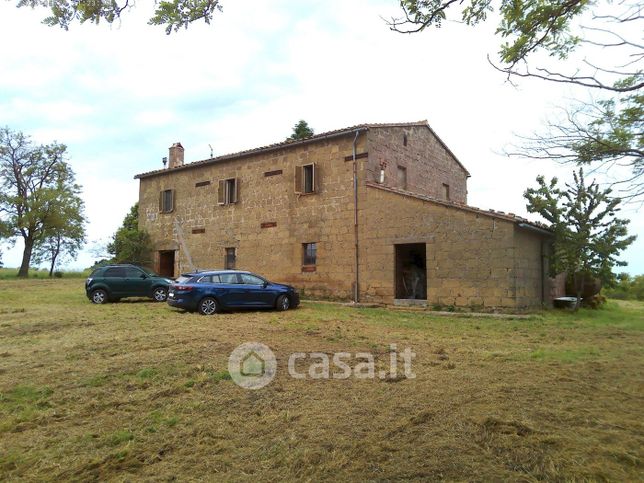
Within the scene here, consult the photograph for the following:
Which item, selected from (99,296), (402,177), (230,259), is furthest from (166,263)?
(402,177)

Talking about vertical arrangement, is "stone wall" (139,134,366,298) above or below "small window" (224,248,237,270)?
above

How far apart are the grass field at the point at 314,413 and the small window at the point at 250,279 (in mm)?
4865

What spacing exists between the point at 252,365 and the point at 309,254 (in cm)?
1130

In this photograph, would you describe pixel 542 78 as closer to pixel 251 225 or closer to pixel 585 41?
pixel 585 41

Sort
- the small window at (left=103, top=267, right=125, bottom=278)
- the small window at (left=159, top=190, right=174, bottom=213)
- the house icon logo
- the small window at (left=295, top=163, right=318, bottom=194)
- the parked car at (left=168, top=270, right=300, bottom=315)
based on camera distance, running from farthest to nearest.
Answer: the small window at (left=159, top=190, right=174, bottom=213) → the small window at (left=295, top=163, right=318, bottom=194) → the small window at (left=103, top=267, right=125, bottom=278) → the parked car at (left=168, top=270, right=300, bottom=315) → the house icon logo

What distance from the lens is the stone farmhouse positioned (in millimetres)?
13656

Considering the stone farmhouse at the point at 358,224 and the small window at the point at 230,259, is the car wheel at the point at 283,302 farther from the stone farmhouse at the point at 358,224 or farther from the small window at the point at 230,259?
the small window at the point at 230,259

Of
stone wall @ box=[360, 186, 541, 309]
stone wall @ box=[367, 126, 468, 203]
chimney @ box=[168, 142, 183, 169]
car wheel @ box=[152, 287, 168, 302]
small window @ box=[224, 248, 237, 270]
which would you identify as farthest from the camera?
chimney @ box=[168, 142, 183, 169]

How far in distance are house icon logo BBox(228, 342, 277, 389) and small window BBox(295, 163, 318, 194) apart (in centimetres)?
1063

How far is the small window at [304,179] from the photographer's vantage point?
696 inches

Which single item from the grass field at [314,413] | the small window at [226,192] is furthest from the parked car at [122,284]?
the grass field at [314,413]

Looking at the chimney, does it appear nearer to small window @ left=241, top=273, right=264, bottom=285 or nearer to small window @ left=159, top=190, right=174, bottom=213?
small window @ left=159, top=190, right=174, bottom=213

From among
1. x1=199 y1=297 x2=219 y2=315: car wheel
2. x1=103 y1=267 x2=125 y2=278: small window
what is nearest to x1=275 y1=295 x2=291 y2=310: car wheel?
x1=199 y1=297 x2=219 y2=315: car wheel

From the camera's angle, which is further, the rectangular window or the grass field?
the rectangular window
